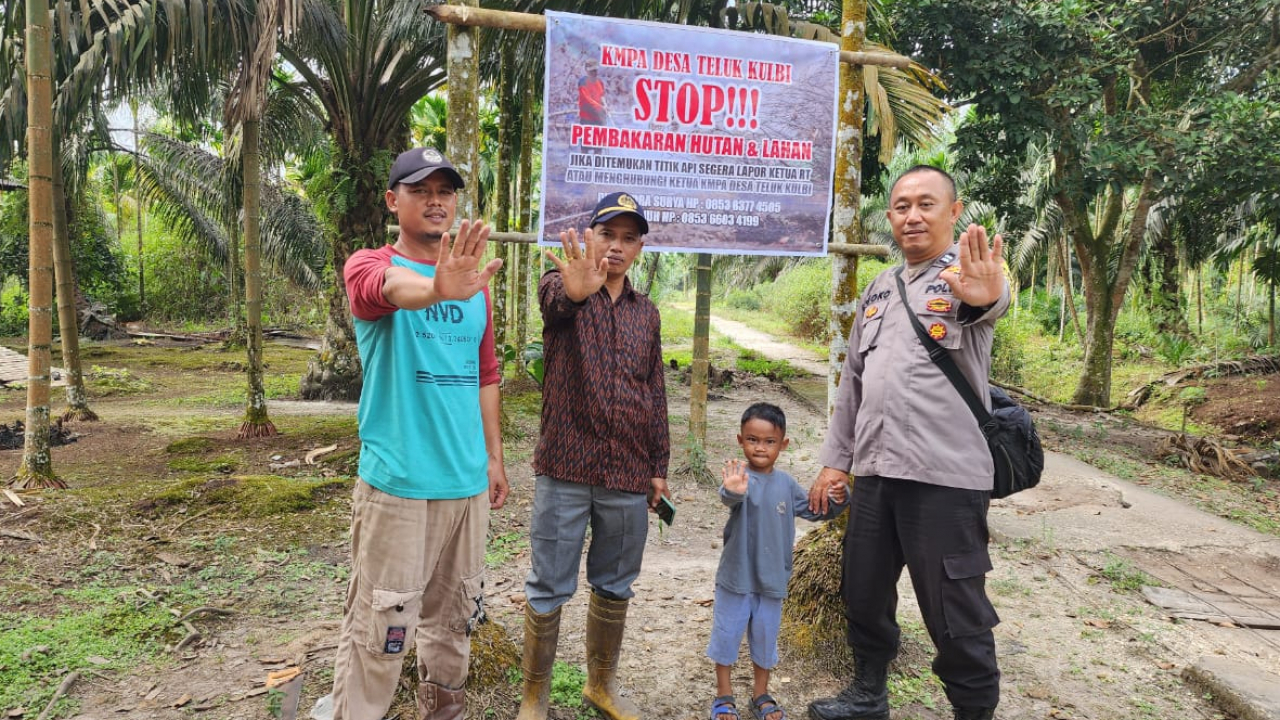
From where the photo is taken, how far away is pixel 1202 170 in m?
8.62

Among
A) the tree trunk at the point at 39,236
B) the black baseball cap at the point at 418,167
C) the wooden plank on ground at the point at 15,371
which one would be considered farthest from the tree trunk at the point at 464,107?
the wooden plank on ground at the point at 15,371

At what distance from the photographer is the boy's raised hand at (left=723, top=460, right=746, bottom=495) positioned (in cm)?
262

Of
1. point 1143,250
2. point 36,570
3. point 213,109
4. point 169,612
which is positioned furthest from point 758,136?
point 1143,250

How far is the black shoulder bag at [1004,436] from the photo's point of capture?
95.4 inches

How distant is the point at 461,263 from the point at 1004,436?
5.90ft

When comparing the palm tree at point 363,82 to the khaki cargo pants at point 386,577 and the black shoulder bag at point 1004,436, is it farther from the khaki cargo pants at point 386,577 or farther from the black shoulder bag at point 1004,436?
the black shoulder bag at point 1004,436

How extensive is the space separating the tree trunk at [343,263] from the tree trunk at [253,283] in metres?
0.97

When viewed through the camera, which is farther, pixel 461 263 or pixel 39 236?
pixel 39 236

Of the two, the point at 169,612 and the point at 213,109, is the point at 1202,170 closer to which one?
the point at 169,612

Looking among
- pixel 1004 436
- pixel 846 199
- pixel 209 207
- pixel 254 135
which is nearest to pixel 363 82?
pixel 254 135

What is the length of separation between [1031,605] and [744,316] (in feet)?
119

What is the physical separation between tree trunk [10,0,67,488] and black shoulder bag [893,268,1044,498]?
5454mm

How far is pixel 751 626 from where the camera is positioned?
276 cm

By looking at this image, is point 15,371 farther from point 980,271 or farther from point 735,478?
point 980,271
